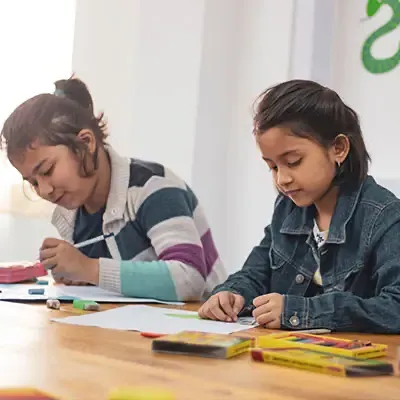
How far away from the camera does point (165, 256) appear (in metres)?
1.33

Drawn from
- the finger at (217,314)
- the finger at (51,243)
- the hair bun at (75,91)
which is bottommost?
the finger at (217,314)

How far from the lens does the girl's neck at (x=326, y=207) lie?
1180mm

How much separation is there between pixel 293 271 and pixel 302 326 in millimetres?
237

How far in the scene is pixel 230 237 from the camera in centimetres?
219

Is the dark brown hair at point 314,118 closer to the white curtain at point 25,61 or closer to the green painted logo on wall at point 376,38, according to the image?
the green painted logo on wall at point 376,38

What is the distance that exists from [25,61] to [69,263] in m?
0.94

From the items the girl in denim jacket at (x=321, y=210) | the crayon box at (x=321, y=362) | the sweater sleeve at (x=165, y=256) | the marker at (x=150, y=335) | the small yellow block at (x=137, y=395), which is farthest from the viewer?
the sweater sleeve at (x=165, y=256)

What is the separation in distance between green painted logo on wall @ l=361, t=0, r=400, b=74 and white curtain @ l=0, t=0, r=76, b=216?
851 mm

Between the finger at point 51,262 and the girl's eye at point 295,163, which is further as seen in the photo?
the finger at point 51,262

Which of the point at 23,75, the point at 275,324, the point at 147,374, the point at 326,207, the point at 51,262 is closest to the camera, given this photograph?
the point at 147,374

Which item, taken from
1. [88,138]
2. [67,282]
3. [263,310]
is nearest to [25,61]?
[88,138]

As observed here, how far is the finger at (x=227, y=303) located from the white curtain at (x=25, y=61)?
1059 millimetres

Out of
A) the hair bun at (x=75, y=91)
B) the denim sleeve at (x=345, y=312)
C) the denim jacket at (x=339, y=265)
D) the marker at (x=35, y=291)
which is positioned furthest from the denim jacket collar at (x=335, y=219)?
the hair bun at (x=75, y=91)

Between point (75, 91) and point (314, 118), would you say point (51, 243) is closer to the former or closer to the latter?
point (75, 91)
